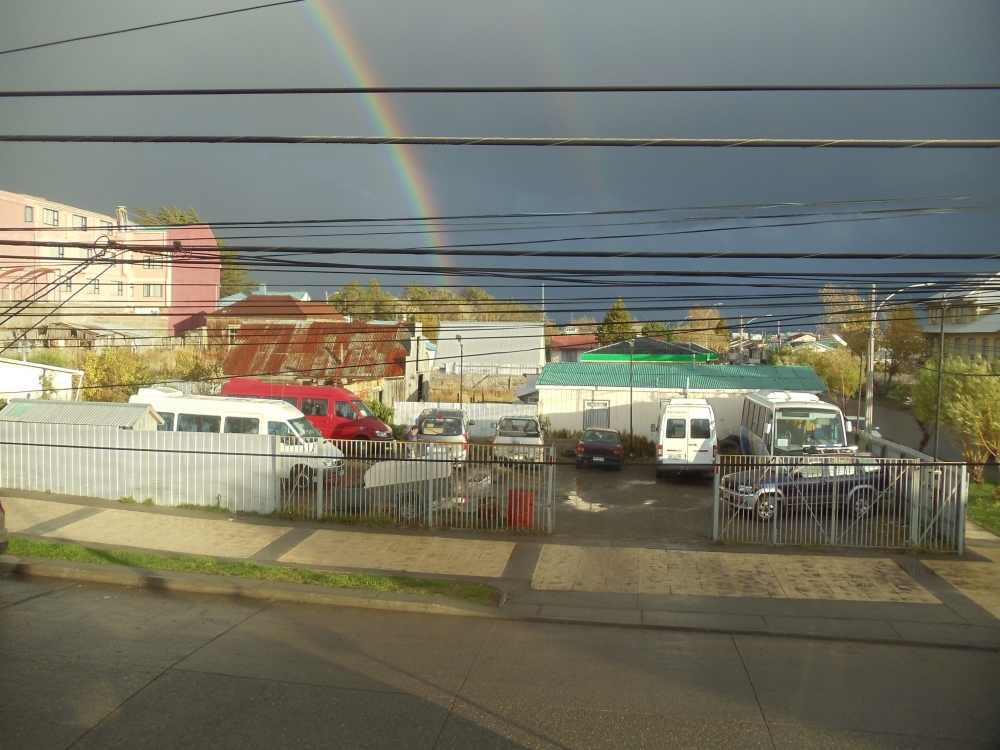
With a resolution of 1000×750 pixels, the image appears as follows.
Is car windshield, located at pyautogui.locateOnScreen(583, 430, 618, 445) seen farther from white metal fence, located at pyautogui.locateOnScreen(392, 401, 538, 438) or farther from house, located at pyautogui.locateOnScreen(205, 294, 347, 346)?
house, located at pyautogui.locateOnScreen(205, 294, 347, 346)

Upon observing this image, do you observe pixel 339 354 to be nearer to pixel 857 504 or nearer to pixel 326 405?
pixel 326 405

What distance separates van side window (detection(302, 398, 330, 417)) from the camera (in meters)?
24.5

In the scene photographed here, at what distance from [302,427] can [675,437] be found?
1023 cm

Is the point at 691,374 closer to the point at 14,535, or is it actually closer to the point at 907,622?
the point at 907,622

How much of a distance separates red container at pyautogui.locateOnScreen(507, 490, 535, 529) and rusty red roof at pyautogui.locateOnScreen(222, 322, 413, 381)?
2229 centimetres

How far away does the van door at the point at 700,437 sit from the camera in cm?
2109

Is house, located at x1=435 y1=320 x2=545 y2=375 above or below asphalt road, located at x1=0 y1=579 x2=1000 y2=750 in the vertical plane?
above

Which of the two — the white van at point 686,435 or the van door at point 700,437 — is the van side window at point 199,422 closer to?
the white van at point 686,435

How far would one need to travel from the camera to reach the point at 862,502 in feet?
43.8

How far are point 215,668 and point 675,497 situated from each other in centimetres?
1312

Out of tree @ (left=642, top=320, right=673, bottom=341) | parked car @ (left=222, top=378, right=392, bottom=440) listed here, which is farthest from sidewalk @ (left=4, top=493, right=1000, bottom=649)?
tree @ (left=642, top=320, right=673, bottom=341)

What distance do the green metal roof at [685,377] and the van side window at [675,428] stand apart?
7.97 metres

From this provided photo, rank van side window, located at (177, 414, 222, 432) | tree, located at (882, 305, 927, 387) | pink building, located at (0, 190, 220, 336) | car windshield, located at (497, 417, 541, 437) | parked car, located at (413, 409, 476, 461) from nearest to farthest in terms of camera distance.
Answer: van side window, located at (177, 414, 222, 432) → parked car, located at (413, 409, 476, 461) → car windshield, located at (497, 417, 541, 437) → pink building, located at (0, 190, 220, 336) → tree, located at (882, 305, 927, 387)

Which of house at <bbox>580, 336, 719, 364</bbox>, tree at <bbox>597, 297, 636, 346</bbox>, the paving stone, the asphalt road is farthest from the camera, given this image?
tree at <bbox>597, 297, 636, 346</bbox>
